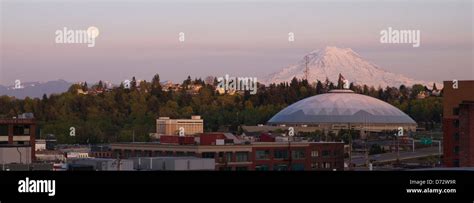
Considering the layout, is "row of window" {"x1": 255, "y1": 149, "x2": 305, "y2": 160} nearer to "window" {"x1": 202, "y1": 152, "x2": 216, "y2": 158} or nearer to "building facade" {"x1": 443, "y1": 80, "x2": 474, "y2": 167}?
"window" {"x1": 202, "y1": 152, "x2": 216, "y2": 158}

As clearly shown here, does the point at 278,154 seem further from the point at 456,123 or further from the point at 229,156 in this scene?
the point at 456,123

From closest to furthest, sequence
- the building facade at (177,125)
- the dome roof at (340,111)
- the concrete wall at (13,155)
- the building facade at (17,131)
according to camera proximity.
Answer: the concrete wall at (13,155) < the building facade at (17,131) < the building facade at (177,125) < the dome roof at (340,111)

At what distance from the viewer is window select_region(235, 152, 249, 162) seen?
22.7 m

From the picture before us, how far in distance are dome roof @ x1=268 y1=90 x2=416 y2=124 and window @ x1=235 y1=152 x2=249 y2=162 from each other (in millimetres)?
15791

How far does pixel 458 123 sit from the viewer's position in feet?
78.0

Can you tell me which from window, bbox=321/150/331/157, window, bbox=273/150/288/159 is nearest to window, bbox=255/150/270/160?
window, bbox=273/150/288/159

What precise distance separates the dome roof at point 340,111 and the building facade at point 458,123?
1494 centimetres

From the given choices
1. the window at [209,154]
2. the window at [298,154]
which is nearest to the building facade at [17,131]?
the window at [209,154]

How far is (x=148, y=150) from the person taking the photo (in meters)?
23.2

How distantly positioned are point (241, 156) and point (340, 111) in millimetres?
21073

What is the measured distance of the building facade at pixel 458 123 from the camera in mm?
21594
